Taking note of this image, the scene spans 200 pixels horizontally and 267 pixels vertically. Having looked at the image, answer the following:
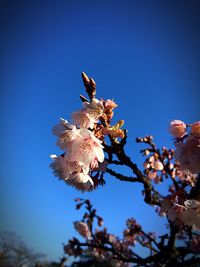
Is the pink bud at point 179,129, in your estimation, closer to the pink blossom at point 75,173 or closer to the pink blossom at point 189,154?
the pink blossom at point 189,154

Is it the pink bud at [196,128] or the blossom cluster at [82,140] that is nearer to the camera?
the blossom cluster at [82,140]

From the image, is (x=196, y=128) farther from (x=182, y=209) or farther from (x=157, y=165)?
(x=157, y=165)

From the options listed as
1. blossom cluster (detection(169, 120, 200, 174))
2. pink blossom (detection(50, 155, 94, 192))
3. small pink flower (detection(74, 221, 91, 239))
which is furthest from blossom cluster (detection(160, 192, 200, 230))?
small pink flower (detection(74, 221, 91, 239))

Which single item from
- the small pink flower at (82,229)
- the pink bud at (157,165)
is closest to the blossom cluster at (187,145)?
the pink bud at (157,165)

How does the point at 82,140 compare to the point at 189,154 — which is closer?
the point at 82,140

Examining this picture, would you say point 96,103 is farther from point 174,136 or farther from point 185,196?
point 185,196

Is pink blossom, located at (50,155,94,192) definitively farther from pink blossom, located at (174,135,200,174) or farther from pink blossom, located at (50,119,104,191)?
pink blossom, located at (174,135,200,174)

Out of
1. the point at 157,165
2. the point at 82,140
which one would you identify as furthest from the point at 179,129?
the point at 157,165

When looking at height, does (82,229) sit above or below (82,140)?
above

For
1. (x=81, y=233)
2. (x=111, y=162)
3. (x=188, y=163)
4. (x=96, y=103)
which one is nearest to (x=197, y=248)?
(x=188, y=163)
